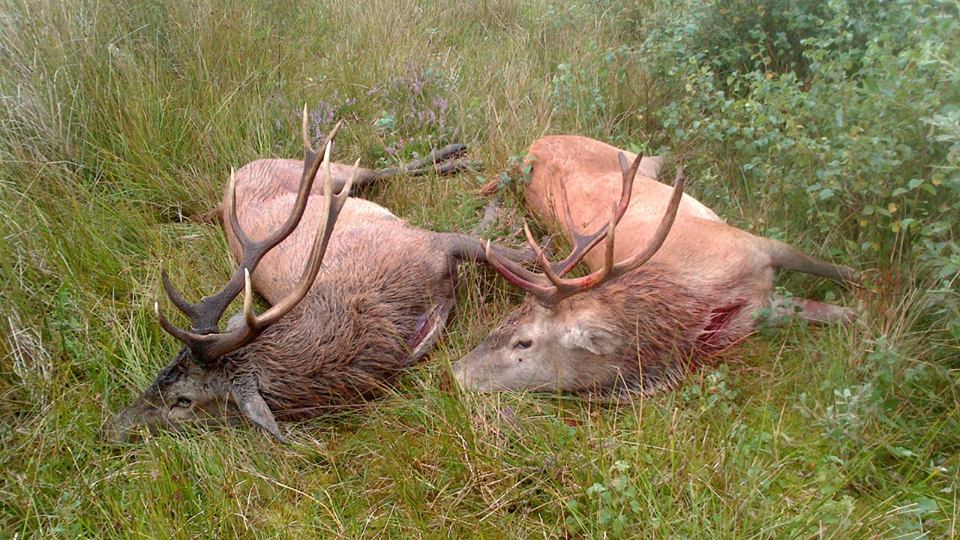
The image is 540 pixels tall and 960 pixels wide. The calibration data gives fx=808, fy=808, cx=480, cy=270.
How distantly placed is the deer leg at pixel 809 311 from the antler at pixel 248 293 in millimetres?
1940

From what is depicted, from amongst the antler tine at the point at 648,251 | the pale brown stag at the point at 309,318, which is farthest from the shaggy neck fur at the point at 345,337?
the antler tine at the point at 648,251

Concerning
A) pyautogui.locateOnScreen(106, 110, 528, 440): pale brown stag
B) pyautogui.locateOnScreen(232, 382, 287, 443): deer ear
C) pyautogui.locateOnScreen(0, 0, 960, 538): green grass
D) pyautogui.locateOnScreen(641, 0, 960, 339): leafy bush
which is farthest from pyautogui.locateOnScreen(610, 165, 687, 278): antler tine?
pyautogui.locateOnScreen(232, 382, 287, 443): deer ear

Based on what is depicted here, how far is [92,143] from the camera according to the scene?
496 cm

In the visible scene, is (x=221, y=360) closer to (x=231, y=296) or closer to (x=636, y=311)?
(x=231, y=296)

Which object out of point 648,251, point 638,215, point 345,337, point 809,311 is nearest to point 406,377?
point 345,337

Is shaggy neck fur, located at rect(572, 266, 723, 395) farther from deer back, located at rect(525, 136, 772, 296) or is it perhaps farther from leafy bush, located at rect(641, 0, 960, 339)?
leafy bush, located at rect(641, 0, 960, 339)

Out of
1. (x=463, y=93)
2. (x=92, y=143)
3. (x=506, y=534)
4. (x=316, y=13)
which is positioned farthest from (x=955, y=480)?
(x=316, y=13)

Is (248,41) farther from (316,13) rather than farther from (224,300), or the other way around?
(224,300)

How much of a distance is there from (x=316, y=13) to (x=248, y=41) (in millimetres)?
1206

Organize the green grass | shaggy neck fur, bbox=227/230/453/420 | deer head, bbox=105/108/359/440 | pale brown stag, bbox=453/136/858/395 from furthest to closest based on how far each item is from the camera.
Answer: shaggy neck fur, bbox=227/230/453/420
pale brown stag, bbox=453/136/858/395
deer head, bbox=105/108/359/440
the green grass

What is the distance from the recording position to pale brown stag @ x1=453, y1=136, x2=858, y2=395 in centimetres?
350

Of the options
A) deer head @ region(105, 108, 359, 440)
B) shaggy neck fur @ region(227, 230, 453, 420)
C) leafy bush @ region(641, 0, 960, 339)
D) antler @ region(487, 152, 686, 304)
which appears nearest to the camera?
leafy bush @ region(641, 0, 960, 339)

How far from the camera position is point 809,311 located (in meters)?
3.54

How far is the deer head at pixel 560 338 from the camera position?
11.6ft
